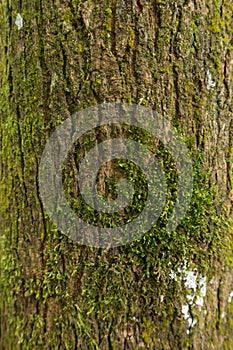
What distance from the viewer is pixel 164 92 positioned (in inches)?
68.5

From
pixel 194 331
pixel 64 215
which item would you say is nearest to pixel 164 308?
pixel 194 331

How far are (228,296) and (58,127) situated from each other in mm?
1219

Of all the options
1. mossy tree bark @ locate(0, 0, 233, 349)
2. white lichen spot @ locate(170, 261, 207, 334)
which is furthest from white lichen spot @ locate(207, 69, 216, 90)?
white lichen spot @ locate(170, 261, 207, 334)

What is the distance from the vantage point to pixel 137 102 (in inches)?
67.7

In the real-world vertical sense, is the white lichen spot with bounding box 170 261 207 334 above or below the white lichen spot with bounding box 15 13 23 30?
below

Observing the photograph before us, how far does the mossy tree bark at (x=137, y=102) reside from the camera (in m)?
1.70

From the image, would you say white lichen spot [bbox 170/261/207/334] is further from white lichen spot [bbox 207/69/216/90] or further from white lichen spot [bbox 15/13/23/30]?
white lichen spot [bbox 15/13/23/30]

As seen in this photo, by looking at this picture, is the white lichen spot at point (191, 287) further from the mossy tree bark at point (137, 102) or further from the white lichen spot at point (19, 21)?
the white lichen spot at point (19, 21)

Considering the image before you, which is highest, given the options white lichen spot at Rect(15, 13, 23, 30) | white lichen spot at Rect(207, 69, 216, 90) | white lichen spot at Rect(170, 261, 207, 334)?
white lichen spot at Rect(15, 13, 23, 30)

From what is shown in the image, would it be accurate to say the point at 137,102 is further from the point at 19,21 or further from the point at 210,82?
the point at 19,21

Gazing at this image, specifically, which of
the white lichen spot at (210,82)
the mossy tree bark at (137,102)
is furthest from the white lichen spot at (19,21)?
the white lichen spot at (210,82)

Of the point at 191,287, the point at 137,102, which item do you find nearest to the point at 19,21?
the point at 137,102

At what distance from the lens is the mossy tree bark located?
1.70m

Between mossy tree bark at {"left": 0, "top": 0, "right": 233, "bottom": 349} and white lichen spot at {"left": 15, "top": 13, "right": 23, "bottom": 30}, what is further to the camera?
white lichen spot at {"left": 15, "top": 13, "right": 23, "bottom": 30}
